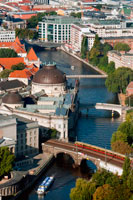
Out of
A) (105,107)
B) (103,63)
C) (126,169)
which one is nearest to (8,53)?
(103,63)

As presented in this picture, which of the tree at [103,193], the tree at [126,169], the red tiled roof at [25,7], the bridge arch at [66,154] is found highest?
the tree at [126,169]

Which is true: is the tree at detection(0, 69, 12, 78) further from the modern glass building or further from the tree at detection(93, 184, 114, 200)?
the modern glass building

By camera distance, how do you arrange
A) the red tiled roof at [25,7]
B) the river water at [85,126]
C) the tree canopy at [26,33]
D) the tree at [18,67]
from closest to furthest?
the river water at [85,126]
the tree at [18,67]
the tree canopy at [26,33]
the red tiled roof at [25,7]

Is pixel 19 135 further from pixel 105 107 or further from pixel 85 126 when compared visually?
pixel 105 107

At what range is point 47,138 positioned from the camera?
247ft

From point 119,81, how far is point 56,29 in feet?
180

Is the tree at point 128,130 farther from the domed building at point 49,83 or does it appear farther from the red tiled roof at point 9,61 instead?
the red tiled roof at point 9,61

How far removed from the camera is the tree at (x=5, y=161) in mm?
63156

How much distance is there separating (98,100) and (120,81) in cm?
739

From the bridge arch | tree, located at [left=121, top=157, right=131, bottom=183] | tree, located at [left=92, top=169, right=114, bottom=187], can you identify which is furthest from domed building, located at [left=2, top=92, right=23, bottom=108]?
tree, located at [left=121, top=157, right=131, bottom=183]

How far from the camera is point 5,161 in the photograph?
63469 millimetres

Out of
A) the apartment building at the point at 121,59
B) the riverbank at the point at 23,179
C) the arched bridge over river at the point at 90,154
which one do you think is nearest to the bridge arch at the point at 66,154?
the arched bridge over river at the point at 90,154

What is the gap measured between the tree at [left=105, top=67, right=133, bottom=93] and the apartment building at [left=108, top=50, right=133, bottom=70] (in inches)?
375

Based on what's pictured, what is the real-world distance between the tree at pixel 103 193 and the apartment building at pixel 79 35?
83.1 m
